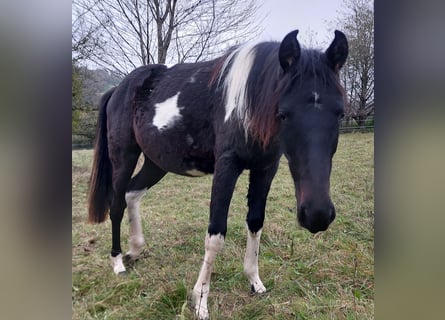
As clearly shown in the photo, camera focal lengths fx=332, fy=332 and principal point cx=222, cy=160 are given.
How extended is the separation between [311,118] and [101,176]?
2.58 feet

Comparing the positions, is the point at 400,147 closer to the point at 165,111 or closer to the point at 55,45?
the point at 165,111

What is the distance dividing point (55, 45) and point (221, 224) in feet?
2.28

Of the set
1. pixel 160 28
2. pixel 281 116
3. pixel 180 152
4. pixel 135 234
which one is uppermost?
pixel 160 28

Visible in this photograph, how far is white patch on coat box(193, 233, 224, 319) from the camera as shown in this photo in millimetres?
1052

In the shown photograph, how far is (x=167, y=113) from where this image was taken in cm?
121

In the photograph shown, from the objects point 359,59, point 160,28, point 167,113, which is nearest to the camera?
point 359,59

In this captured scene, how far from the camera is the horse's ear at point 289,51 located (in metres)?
0.89

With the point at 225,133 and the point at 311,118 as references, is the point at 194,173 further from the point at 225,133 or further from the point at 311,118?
the point at 311,118

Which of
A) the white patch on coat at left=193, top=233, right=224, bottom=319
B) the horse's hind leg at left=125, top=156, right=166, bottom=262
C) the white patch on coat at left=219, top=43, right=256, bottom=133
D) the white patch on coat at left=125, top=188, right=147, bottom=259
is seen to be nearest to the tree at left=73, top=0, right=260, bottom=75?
the white patch on coat at left=219, top=43, right=256, bottom=133

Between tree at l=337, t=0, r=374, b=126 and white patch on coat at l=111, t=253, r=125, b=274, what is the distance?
0.88m

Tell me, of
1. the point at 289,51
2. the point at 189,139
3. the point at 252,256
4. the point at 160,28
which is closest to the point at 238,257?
the point at 252,256

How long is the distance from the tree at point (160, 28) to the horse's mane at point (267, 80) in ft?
0.27

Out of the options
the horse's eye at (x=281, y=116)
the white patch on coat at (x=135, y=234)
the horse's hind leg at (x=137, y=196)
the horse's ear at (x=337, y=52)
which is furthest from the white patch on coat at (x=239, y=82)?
the white patch on coat at (x=135, y=234)

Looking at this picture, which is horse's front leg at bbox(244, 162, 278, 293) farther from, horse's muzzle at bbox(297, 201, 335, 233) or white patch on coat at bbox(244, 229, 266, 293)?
horse's muzzle at bbox(297, 201, 335, 233)
